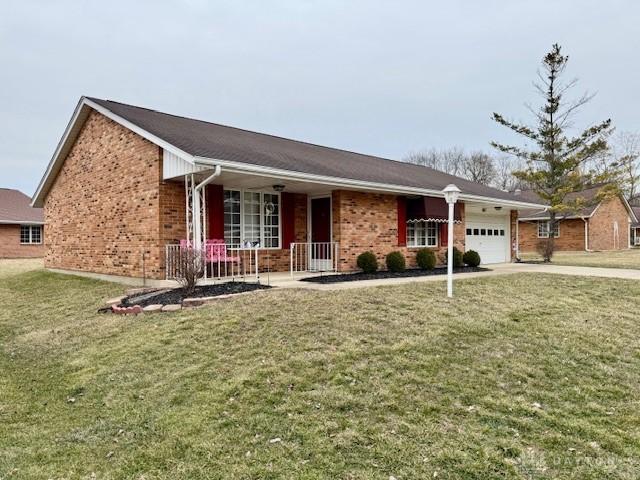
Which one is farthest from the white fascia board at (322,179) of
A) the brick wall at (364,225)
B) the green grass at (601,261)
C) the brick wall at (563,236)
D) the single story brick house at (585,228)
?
the brick wall at (563,236)

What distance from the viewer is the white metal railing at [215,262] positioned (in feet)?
30.7

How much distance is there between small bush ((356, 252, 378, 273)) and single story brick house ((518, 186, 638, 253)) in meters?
20.3

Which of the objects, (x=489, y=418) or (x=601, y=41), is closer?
(x=489, y=418)

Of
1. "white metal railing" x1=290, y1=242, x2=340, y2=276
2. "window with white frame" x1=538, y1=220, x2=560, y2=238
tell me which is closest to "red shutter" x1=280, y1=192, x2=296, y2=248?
"white metal railing" x1=290, y1=242, x2=340, y2=276

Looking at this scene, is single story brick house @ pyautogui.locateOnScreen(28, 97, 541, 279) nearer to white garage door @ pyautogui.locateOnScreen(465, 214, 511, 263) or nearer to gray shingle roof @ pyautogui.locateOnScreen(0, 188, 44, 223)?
white garage door @ pyautogui.locateOnScreen(465, 214, 511, 263)

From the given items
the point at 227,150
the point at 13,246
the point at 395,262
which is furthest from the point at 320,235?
the point at 13,246

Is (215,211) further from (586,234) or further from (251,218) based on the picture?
(586,234)

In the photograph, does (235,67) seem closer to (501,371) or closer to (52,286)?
(52,286)

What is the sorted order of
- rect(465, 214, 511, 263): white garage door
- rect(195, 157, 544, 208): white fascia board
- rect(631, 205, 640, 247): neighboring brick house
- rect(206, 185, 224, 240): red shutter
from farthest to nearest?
rect(631, 205, 640, 247): neighboring brick house, rect(465, 214, 511, 263): white garage door, rect(206, 185, 224, 240): red shutter, rect(195, 157, 544, 208): white fascia board

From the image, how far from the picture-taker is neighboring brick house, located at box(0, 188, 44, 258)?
27328mm

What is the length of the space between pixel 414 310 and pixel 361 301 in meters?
0.88

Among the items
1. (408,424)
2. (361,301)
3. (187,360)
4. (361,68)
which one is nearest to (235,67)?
(361,68)

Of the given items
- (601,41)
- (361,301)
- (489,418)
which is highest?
(601,41)

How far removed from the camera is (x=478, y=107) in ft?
97.6
